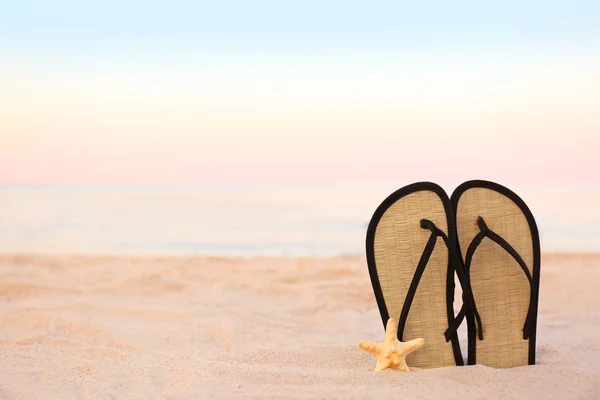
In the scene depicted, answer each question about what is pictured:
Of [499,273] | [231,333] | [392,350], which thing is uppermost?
[499,273]

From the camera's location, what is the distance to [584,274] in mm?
5047

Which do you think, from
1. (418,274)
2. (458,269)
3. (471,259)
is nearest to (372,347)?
(418,274)

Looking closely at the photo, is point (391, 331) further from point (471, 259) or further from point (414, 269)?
point (471, 259)

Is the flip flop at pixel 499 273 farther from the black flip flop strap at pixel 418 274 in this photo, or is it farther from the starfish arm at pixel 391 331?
the starfish arm at pixel 391 331

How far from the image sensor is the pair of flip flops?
244cm

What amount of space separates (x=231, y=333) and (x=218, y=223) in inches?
277

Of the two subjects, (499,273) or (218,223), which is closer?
(499,273)

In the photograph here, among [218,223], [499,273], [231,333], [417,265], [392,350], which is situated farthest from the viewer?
[218,223]

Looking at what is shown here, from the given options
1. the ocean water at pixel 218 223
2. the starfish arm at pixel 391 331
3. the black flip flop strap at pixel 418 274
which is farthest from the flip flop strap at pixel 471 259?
the ocean water at pixel 218 223

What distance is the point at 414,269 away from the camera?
2.46 meters

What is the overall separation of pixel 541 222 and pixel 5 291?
288 inches

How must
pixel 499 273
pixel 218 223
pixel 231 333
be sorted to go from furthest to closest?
pixel 218 223 < pixel 231 333 < pixel 499 273

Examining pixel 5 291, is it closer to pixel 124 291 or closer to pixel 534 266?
pixel 124 291

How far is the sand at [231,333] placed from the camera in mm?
2150
